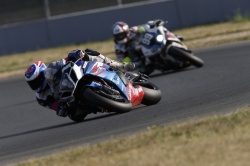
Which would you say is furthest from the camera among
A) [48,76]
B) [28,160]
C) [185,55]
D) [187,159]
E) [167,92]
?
[185,55]

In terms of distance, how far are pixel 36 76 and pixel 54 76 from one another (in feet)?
0.99

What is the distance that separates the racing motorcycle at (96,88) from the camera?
11219mm

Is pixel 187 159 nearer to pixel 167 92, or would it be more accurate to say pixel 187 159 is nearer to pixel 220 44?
pixel 167 92

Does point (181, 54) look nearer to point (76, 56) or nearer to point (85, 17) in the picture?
point (76, 56)

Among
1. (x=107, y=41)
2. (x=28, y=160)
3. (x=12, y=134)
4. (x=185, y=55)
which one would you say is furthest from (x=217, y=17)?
(x=28, y=160)

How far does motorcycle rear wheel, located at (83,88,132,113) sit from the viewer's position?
11.1 m

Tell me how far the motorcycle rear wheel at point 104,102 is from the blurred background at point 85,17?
1519cm

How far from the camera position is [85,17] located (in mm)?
26719

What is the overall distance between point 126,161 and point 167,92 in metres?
6.63

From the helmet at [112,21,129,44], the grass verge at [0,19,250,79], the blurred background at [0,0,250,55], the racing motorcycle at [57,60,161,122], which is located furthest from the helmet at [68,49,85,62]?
the blurred background at [0,0,250,55]

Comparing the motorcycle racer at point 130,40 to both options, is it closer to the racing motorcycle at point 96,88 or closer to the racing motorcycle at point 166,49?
the racing motorcycle at point 166,49

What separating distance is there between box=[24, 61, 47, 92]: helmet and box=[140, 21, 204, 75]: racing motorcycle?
537 cm

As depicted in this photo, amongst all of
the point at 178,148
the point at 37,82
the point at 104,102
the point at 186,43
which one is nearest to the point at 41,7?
the point at 186,43

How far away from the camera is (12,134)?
12047mm
